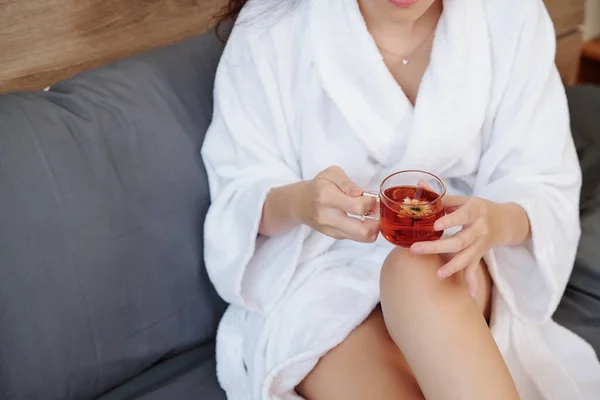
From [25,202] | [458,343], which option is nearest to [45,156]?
[25,202]

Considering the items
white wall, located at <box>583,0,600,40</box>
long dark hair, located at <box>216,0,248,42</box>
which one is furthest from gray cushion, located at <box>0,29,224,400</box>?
white wall, located at <box>583,0,600,40</box>

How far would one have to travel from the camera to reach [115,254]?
105cm

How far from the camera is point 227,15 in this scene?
122cm

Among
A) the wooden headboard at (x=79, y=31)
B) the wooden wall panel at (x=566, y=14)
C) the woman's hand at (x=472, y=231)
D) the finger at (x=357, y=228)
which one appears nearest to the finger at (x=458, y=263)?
the woman's hand at (x=472, y=231)

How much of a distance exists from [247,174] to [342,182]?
0.72 feet

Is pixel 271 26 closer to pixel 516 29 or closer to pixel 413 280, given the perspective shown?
pixel 516 29

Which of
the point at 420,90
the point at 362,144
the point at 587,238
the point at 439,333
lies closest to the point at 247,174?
the point at 362,144

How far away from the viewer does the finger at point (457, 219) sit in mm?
810

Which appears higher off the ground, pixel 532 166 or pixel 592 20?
pixel 532 166

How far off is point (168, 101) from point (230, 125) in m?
0.15

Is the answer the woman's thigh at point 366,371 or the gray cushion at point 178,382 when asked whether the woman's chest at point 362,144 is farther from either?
the gray cushion at point 178,382

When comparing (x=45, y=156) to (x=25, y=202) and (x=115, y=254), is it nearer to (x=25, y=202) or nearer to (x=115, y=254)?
(x=25, y=202)

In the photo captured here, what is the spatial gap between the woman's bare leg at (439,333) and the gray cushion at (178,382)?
0.36m

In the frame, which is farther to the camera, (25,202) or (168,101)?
(168,101)
